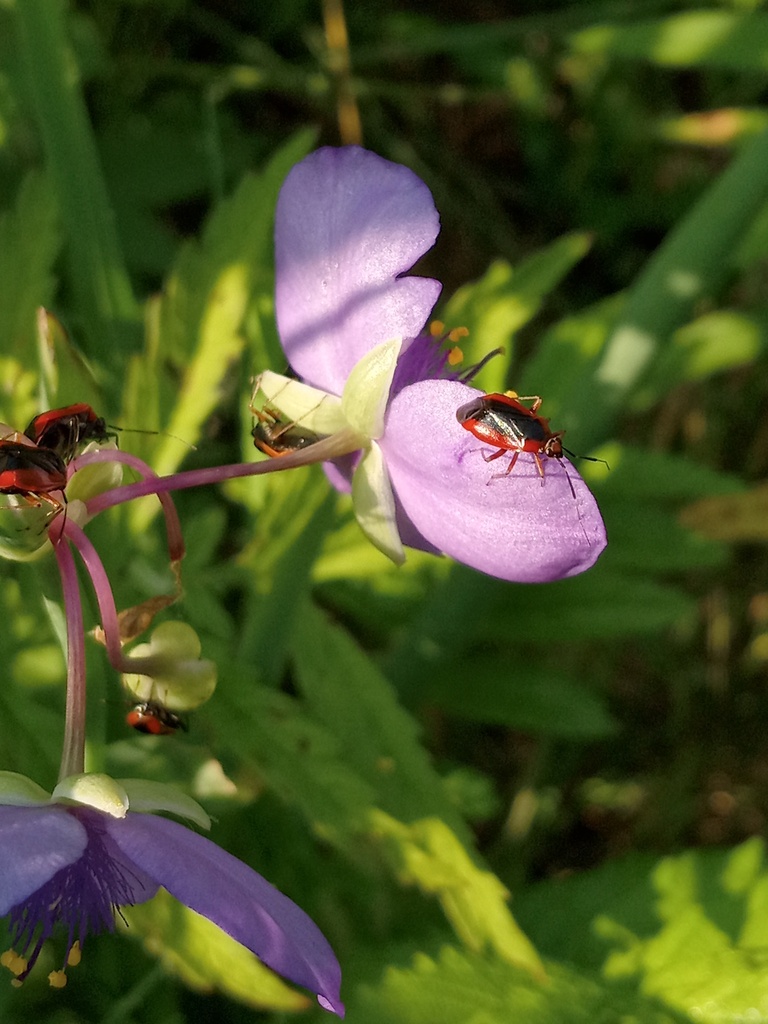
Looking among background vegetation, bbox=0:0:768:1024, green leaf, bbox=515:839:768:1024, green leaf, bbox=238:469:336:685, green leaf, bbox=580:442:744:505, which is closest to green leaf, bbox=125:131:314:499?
background vegetation, bbox=0:0:768:1024

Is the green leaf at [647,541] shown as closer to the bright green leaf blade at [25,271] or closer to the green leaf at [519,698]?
the green leaf at [519,698]

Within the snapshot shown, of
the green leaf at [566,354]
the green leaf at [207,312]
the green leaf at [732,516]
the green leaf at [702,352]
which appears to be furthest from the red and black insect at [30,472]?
the green leaf at [732,516]

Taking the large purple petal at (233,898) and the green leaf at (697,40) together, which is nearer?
the large purple petal at (233,898)

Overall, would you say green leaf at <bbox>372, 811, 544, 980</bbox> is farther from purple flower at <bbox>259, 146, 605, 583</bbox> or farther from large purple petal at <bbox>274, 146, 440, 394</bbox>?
large purple petal at <bbox>274, 146, 440, 394</bbox>

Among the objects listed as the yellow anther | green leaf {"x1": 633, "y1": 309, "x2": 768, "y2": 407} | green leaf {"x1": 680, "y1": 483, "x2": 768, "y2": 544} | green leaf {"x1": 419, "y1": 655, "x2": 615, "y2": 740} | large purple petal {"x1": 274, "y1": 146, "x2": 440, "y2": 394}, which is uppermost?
large purple petal {"x1": 274, "y1": 146, "x2": 440, "y2": 394}

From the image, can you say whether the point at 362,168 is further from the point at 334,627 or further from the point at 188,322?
the point at 334,627

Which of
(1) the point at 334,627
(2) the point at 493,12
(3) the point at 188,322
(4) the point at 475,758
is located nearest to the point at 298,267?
(3) the point at 188,322
